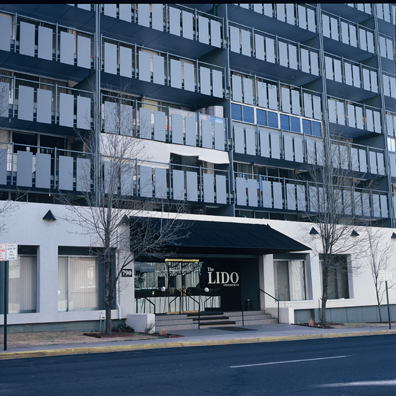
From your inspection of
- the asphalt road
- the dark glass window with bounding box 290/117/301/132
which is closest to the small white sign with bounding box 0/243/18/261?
the asphalt road

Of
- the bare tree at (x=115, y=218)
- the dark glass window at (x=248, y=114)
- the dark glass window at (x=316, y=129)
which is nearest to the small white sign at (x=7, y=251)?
the bare tree at (x=115, y=218)

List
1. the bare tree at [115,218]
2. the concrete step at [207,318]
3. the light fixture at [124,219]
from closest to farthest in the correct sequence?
the bare tree at [115,218] < the light fixture at [124,219] < the concrete step at [207,318]

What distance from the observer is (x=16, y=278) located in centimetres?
2036

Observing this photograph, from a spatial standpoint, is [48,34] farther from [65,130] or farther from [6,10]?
[65,130]

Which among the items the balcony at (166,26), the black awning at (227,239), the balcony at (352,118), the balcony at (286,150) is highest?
the balcony at (166,26)

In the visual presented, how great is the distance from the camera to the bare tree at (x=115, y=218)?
20312 millimetres

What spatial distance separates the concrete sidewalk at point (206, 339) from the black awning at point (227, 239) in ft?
11.3

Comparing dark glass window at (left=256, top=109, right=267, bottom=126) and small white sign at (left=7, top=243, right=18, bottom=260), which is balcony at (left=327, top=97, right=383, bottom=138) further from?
small white sign at (left=7, top=243, right=18, bottom=260)

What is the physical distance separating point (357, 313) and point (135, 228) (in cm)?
1526

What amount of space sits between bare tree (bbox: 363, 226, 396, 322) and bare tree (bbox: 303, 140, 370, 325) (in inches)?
29.5

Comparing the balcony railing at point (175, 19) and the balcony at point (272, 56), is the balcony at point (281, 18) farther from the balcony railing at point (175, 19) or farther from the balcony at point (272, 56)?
the balcony railing at point (175, 19)

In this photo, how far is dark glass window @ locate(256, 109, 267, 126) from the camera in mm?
31641

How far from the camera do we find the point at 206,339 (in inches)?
736

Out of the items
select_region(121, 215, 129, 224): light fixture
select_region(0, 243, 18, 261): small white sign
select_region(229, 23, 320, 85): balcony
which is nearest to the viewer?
select_region(0, 243, 18, 261): small white sign
